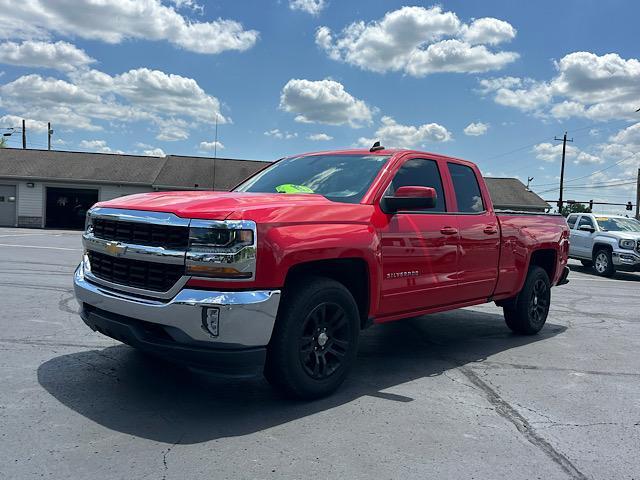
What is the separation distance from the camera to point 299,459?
3.33 metres

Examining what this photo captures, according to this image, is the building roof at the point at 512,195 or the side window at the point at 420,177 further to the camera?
the building roof at the point at 512,195

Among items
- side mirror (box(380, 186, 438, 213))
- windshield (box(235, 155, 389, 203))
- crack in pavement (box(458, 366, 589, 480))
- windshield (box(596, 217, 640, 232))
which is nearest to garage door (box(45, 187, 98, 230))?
windshield (box(596, 217, 640, 232))

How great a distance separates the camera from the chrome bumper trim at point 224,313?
361 centimetres

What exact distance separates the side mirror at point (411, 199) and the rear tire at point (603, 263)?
44.6ft

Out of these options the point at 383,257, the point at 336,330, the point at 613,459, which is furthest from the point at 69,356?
the point at 613,459

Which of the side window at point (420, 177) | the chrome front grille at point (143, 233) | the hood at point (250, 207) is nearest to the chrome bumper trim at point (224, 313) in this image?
the chrome front grille at point (143, 233)

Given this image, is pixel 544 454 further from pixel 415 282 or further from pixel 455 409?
pixel 415 282

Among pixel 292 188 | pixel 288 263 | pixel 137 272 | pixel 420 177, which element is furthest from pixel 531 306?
pixel 137 272

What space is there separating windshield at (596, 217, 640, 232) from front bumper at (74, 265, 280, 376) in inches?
625

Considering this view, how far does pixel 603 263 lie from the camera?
1631 cm

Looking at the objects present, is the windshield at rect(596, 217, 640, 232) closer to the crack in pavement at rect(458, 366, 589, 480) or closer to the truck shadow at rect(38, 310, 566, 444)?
the truck shadow at rect(38, 310, 566, 444)

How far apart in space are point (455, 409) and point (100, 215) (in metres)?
3.11

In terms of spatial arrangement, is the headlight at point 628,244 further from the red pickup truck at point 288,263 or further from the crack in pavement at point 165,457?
the crack in pavement at point 165,457

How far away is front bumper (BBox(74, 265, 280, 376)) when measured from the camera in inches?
142
